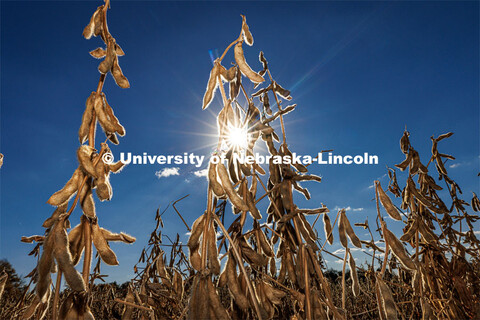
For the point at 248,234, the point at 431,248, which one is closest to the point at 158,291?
the point at 248,234

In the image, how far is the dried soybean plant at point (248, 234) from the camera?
0.70m

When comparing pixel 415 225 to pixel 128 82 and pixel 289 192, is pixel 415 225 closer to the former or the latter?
pixel 289 192

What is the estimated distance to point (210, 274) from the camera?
0.69 m

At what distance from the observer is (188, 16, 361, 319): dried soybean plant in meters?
0.70

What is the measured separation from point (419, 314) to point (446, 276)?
0.76 meters

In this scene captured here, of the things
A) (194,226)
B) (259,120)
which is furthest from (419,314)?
(194,226)

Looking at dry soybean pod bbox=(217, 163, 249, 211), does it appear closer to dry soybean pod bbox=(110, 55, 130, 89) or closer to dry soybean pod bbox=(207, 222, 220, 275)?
dry soybean pod bbox=(207, 222, 220, 275)

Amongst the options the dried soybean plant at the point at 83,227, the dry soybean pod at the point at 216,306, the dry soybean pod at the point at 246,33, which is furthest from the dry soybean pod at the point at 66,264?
the dry soybean pod at the point at 246,33

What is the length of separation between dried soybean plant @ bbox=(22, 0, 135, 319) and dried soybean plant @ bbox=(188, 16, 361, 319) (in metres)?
0.22

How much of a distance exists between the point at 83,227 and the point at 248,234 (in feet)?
1.48

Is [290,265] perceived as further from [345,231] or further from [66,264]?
[66,264]

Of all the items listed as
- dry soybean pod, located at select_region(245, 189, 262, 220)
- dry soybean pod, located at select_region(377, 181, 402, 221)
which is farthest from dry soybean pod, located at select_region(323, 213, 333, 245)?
dry soybean pod, located at select_region(245, 189, 262, 220)

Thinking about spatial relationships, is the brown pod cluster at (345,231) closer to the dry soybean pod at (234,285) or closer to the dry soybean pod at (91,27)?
the dry soybean pod at (234,285)

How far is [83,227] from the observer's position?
28.5 inches
